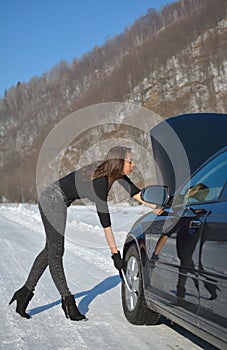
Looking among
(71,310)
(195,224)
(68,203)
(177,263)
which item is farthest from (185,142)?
(195,224)

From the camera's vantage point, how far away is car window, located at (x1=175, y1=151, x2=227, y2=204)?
2881 mm

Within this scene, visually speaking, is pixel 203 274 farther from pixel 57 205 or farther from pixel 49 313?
pixel 49 313

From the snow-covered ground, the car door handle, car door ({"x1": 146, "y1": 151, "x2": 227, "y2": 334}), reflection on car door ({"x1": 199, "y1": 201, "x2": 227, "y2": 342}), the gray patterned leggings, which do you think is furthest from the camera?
the gray patterned leggings

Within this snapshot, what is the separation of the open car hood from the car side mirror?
194cm

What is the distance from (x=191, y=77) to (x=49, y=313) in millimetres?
64137

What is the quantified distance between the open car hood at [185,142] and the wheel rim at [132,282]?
1549mm

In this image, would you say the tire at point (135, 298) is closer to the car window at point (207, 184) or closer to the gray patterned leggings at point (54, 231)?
the gray patterned leggings at point (54, 231)

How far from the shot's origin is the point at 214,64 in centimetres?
6481

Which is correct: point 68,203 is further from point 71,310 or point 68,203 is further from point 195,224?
point 195,224

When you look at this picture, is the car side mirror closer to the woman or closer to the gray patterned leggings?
the woman

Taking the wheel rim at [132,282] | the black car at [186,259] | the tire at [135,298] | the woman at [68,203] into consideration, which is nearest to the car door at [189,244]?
the black car at [186,259]

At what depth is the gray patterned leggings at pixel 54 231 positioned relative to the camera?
4176 millimetres

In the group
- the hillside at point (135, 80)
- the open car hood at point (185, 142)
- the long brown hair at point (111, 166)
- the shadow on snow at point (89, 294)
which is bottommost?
the shadow on snow at point (89, 294)

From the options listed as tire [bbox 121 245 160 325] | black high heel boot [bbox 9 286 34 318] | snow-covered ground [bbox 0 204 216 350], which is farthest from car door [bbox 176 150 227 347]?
black high heel boot [bbox 9 286 34 318]
